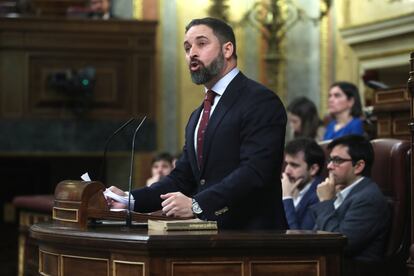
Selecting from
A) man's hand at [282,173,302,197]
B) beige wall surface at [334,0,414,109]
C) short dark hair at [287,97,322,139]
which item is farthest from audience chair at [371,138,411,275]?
beige wall surface at [334,0,414,109]

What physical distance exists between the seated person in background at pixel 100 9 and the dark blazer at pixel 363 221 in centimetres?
591

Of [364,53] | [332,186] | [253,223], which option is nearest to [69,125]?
[364,53]

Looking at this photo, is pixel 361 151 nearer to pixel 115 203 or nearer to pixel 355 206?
pixel 355 206

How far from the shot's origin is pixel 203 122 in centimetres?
394

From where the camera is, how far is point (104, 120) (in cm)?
1018

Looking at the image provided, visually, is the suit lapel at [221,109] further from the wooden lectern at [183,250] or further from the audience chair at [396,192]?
the audience chair at [396,192]

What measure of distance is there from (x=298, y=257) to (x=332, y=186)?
5.84 feet

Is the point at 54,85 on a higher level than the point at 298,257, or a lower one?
higher

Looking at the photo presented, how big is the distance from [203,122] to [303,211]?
176 cm

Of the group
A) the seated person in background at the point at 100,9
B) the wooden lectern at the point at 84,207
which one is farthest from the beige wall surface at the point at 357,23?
the wooden lectern at the point at 84,207

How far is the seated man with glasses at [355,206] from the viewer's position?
482cm

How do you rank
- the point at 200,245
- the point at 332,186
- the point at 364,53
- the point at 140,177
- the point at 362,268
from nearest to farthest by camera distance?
1. the point at 200,245
2. the point at 362,268
3. the point at 332,186
4. the point at 364,53
5. the point at 140,177

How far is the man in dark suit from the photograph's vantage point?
3.65 m

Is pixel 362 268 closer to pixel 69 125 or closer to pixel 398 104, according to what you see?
pixel 398 104
